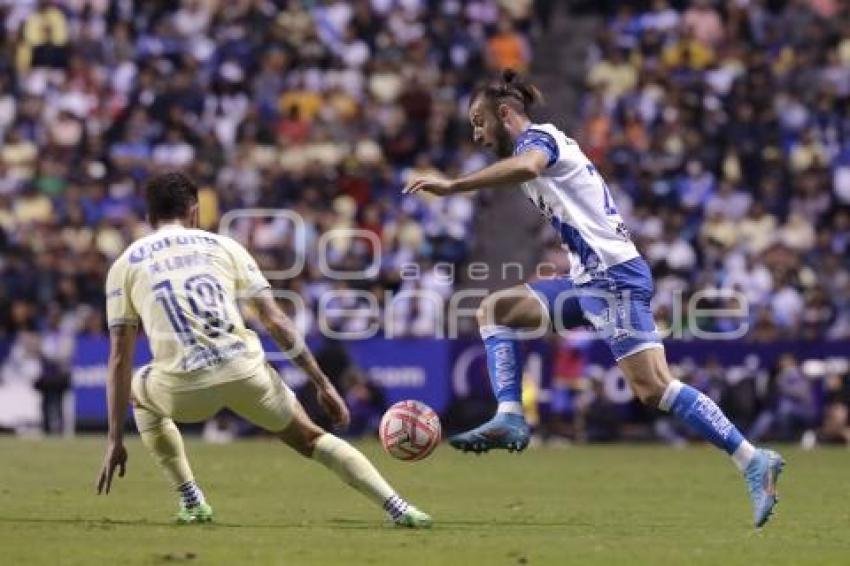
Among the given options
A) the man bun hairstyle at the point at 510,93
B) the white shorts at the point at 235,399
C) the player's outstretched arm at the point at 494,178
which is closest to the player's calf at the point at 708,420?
the player's outstretched arm at the point at 494,178

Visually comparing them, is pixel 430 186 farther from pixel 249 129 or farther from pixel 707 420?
pixel 249 129

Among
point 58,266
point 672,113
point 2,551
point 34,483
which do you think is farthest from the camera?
point 672,113

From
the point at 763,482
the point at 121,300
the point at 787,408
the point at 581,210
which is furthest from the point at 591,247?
the point at 787,408

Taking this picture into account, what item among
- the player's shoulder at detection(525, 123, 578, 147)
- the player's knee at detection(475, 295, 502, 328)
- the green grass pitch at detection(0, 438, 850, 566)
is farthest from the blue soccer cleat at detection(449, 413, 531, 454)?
the player's shoulder at detection(525, 123, 578, 147)

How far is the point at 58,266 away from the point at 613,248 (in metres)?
18.1

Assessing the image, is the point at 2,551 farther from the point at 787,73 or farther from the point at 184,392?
the point at 787,73

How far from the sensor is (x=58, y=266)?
29.7 metres

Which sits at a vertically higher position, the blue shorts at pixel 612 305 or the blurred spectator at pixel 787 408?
the blue shorts at pixel 612 305

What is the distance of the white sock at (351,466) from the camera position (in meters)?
11.6

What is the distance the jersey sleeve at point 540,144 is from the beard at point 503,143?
0.30 m

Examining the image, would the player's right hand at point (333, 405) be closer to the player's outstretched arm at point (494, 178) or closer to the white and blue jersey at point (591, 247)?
the player's outstretched arm at point (494, 178)

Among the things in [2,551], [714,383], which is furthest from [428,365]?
[2,551]

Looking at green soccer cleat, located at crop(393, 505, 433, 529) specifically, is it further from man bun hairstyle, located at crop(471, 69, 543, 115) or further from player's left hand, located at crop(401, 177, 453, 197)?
man bun hairstyle, located at crop(471, 69, 543, 115)

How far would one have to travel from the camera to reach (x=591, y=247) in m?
12.9
